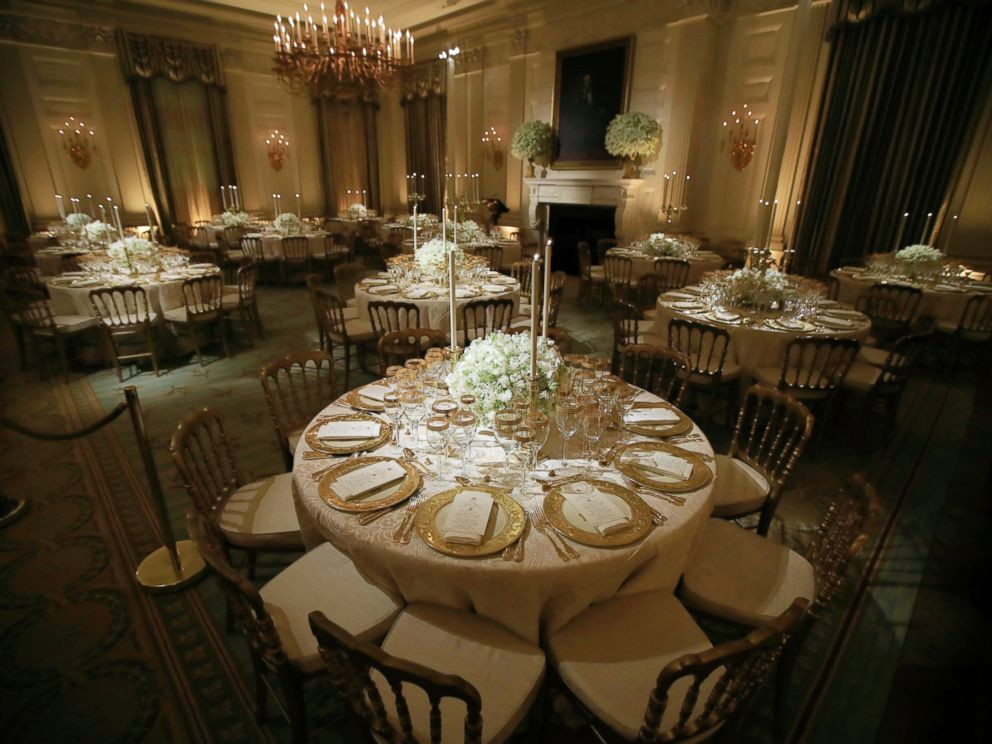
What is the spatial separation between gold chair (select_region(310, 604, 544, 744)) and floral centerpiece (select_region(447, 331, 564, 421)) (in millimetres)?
773

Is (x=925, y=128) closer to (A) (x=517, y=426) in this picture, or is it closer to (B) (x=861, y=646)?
(B) (x=861, y=646)

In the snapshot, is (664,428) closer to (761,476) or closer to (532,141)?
(761,476)

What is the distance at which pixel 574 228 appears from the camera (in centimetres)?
963

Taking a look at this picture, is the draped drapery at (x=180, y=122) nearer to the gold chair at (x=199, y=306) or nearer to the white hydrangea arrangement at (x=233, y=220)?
the white hydrangea arrangement at (x=233, y=220)

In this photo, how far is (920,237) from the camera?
648 cm

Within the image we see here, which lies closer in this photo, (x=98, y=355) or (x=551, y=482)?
(x=551, y=482)

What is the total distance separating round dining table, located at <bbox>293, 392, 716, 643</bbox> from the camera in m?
1.46

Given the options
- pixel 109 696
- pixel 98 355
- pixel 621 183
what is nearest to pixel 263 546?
pixel 109 696

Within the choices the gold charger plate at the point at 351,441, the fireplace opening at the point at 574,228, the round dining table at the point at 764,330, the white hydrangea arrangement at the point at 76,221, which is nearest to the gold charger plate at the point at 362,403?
the gold charger plate at the point at 351,441

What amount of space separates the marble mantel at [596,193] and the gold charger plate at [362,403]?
681 cm

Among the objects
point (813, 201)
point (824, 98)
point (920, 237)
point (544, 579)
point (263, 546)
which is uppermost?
point (824, 98)

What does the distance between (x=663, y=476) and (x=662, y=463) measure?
0.08 metres

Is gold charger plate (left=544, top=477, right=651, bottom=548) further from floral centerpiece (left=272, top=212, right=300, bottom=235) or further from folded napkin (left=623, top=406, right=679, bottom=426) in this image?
floral centerpiece (left=272, top=212, right=300, bottom=235)

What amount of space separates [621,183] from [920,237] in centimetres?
415
